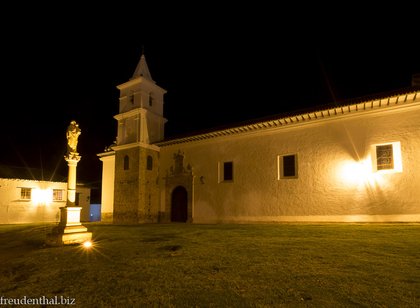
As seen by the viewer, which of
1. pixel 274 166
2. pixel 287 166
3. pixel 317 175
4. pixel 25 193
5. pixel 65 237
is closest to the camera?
pixel 65 237

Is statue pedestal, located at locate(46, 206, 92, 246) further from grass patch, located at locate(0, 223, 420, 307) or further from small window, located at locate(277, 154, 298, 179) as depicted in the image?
small window, located at locate(277, 154, 298, 179)

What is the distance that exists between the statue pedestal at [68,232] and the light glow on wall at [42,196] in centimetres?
1773

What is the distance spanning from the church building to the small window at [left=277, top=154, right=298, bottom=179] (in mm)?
51

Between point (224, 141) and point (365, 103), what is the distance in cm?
775

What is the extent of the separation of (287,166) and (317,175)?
1668 mm

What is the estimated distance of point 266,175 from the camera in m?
15.7

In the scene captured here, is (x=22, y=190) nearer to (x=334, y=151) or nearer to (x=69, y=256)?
(x=69, y=256)

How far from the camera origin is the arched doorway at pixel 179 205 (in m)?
19.0

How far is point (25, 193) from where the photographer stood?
23844 mm

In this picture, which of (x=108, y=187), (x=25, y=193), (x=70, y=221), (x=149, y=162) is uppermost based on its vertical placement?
(x=149, y=162)

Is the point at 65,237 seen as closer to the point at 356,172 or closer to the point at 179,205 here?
the point at 179,205

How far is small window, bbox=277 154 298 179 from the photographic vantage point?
15.0 meters

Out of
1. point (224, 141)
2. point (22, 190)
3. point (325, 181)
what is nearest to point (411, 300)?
point (325, 181)

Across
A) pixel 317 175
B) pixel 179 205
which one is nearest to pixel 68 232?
pixel 179 205
